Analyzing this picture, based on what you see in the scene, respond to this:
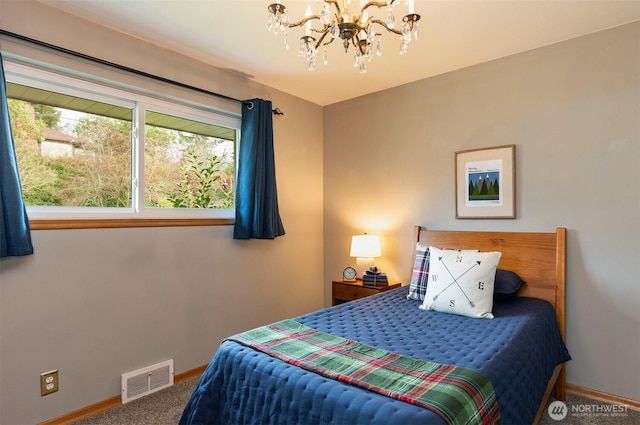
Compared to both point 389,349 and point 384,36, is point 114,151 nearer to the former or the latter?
point 384,36

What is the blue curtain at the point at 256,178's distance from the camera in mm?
2982

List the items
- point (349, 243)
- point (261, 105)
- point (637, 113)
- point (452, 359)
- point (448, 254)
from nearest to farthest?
point (452, 359) < point (637, 113) < point (448, 254) < point (261, 105) < point (349, 243)

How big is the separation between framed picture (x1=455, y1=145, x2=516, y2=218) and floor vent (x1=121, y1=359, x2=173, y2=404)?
98.3 inches

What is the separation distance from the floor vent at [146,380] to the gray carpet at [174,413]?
0.15 feet

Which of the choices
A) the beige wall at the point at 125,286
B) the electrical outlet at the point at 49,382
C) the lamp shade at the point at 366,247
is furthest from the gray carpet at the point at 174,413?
the lamp shade at the point at 366,247

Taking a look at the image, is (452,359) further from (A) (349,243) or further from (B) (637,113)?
(A) (349,243)

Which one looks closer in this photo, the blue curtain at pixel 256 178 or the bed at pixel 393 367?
the bed at pixel 393 367

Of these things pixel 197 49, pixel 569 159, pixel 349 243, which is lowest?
pixel 349 243

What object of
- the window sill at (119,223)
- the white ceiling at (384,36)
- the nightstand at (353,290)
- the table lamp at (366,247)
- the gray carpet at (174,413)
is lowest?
the gray carpet at (174,413)

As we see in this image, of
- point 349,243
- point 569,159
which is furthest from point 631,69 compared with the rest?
point 349,243

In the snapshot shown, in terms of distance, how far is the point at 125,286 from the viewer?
2406 mm

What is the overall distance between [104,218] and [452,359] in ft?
7.17

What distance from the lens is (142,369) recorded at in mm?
2461

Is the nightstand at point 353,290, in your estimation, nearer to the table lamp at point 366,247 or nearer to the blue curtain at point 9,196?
the table lamp at point 366,247
